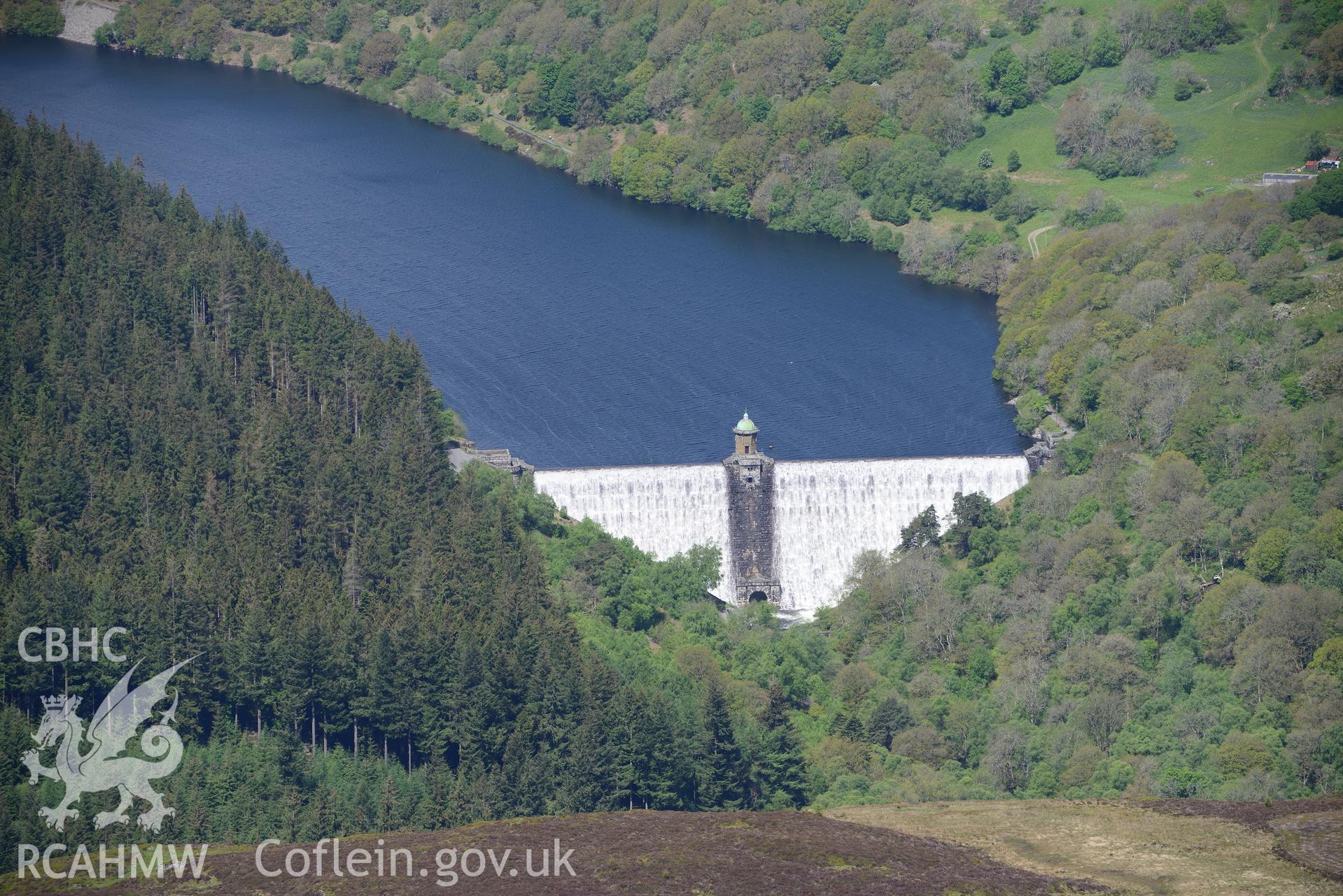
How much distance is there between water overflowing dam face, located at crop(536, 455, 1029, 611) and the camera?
630ft

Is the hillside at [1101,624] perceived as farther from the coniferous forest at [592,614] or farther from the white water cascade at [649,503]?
the white water cascade at [649,503]

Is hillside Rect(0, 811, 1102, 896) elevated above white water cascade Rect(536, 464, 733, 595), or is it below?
below

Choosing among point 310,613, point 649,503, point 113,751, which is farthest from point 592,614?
point 113,751

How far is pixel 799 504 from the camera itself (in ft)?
640

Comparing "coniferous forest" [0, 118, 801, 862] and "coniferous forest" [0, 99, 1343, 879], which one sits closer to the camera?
"coniferous forest" [0, 118, 801, 862]

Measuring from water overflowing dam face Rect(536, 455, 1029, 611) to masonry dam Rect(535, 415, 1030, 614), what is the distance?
85 millimetres

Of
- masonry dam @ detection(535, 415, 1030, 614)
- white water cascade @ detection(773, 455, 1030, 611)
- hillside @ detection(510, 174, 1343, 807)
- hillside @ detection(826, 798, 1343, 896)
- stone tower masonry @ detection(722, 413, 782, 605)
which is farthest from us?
white water cascade @ detection(773, 455, 1030, 611)

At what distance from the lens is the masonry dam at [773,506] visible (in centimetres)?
19188

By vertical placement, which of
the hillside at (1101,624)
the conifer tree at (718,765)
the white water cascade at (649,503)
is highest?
the white water cascade at (649,503)

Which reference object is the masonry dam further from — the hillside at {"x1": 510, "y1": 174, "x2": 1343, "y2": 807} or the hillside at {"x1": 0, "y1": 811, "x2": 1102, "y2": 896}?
the hillside at {"x1": 0, "y1": 811, "x2": 1102, "y2": 896}

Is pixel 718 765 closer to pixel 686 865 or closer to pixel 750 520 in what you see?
pixel 686 865

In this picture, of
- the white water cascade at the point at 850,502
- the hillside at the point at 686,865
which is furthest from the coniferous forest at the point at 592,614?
the hillside at the point at 686,865

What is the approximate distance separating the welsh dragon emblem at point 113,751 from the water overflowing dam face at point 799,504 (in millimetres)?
49579

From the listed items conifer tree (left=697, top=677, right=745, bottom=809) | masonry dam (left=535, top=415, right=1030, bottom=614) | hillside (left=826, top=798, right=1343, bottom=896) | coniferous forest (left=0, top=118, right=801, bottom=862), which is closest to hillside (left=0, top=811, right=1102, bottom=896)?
hillside (left=826, top=798, right=1343, bottom=896)
